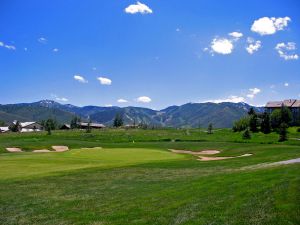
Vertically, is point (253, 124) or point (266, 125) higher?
point (253, 124)

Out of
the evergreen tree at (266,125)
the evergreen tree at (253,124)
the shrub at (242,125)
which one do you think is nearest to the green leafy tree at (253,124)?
the evergreen tree at (253,124)

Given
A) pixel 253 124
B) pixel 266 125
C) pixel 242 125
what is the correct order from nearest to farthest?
pixel 266 125
pixel 253 124
pixel 242 125

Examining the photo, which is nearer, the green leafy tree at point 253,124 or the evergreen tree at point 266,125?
the evergreen tree at point 266,125

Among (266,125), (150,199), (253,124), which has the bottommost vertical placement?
(150,199)

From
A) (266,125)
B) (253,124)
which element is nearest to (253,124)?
(253,124)

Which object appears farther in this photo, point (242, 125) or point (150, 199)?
point (242, 125)

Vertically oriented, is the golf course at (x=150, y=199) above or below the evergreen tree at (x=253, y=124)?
below

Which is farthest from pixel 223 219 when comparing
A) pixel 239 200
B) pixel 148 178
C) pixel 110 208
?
pixel 148 178

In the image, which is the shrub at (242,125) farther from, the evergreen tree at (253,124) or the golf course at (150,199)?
the golf course at (150,199)

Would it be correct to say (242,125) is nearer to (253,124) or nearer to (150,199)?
(253,124)

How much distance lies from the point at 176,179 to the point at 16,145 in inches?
2988

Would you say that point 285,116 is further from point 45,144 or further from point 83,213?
point 83,213

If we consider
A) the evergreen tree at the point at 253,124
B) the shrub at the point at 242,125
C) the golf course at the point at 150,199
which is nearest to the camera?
the golf course at the point at 150,199

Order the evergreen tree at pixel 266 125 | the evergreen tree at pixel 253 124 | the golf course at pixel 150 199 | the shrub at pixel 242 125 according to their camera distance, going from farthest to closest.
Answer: the shrub at pixel 242 125 < the evergreen tree at pixel 253 124 < the evergreen tree at pixel 266 125 < the golf course at pixel 150 199
